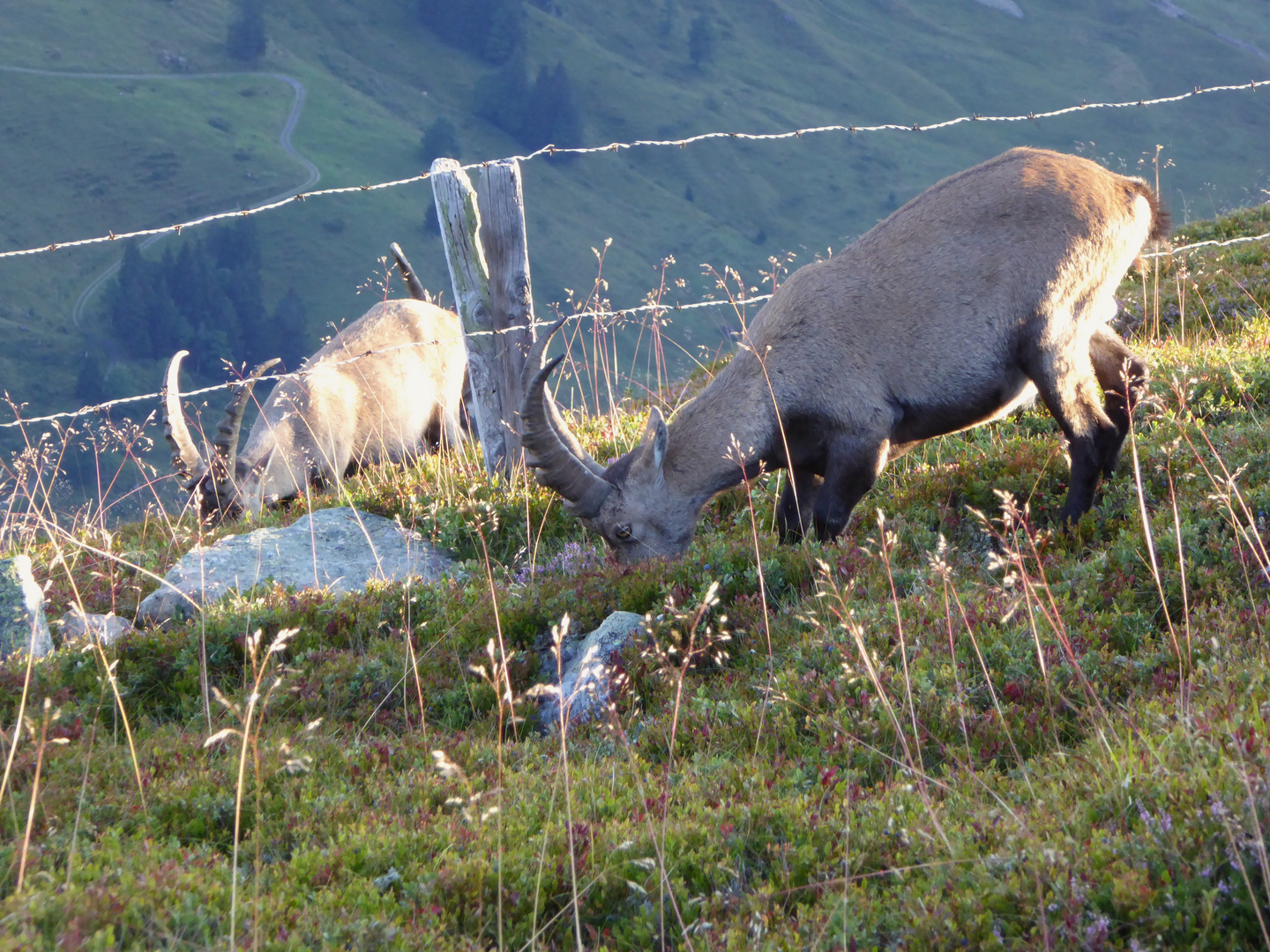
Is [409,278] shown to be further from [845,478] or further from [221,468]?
[845,478]

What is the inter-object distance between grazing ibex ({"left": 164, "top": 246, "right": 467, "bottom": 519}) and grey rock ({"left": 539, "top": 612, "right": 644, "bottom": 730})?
473cm

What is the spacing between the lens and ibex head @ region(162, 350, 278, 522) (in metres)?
9.62

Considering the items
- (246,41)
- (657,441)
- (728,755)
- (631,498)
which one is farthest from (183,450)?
(246,41)

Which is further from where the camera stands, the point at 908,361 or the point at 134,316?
the point at 134,316

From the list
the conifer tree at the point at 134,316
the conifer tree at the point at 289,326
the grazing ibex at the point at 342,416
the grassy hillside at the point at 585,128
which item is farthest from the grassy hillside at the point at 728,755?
the conifer tree at the point at 134,316

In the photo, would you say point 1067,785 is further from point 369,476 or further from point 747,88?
point 747,88

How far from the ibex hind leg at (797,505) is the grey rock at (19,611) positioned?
4.63m

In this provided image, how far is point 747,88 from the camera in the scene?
17862cm

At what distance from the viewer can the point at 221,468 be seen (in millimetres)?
9984

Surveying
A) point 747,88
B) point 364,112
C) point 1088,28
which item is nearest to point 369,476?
point 364,112

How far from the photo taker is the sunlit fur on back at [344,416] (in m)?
10.2

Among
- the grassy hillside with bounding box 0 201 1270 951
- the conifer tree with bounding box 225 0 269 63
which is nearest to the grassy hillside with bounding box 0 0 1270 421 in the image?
the conifer tree with bounding box 225 0 269 63

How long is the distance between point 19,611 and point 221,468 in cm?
426

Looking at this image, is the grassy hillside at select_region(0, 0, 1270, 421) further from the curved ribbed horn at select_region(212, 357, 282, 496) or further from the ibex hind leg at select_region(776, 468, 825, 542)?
the ibex hind leg at select_region(776, 468, 825, 542)
